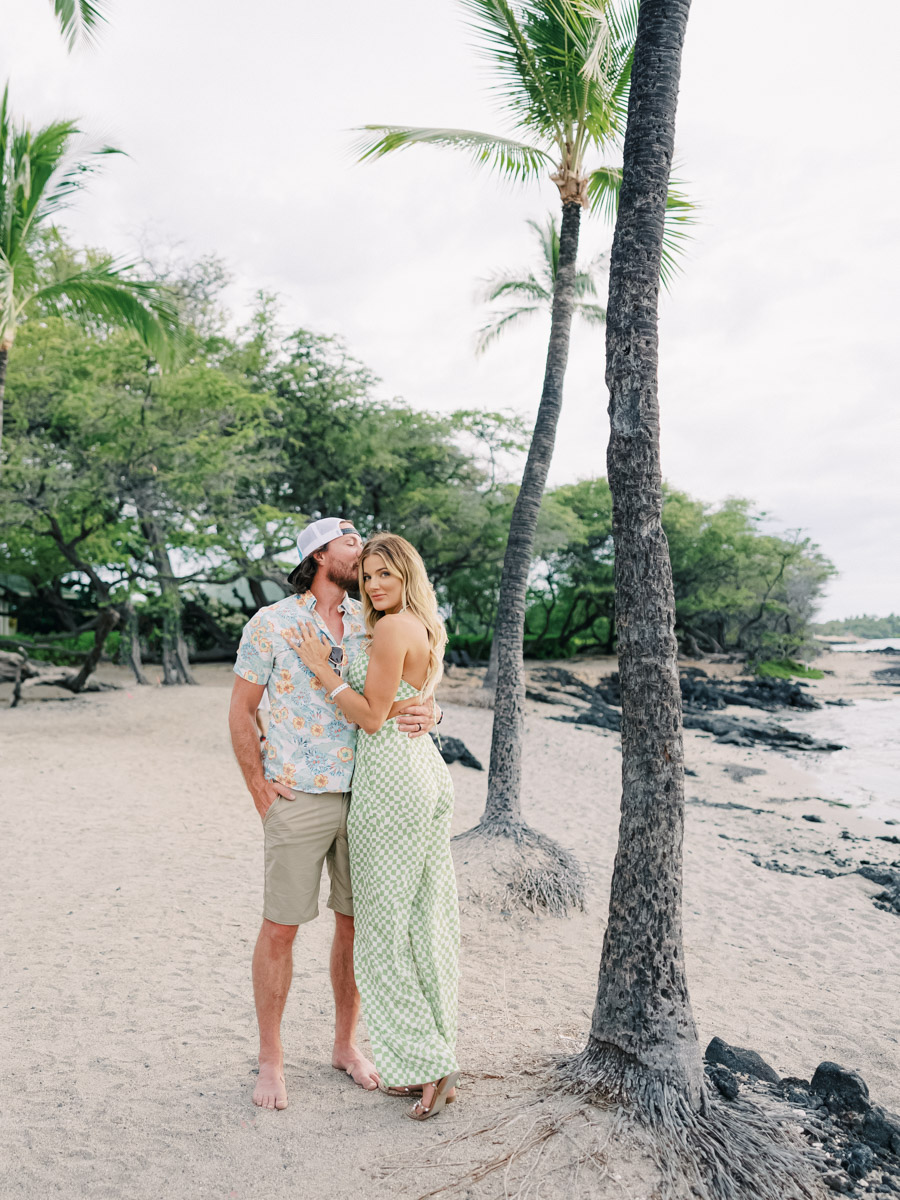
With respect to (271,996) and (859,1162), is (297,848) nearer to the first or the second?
(271,996)

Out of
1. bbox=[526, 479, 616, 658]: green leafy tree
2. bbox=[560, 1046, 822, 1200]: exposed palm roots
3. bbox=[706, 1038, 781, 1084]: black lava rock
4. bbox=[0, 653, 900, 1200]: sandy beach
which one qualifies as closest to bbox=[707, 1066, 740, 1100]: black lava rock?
bbox=[560, 1046, 822, 1200]: exposed palm roots

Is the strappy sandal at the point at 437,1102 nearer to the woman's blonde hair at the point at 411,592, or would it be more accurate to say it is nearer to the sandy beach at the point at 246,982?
the sandy beach at the point at 246,982

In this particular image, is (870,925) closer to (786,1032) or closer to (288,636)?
(786,1032)

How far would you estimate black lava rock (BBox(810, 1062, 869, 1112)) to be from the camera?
335 cm

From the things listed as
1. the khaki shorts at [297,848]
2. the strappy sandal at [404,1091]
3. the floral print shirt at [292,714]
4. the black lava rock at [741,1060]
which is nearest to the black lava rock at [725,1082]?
the black lava rock at [741,1060]

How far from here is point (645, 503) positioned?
10.6 ft

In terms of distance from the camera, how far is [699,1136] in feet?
9.38

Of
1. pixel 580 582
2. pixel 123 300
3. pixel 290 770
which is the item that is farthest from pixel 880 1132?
pixel 580 582

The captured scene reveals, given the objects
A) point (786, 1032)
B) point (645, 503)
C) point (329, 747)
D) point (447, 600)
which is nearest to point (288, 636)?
point (329, 747)

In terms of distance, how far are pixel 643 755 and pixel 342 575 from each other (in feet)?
4.45

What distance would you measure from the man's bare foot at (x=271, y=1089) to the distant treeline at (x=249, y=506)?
40.6 ft

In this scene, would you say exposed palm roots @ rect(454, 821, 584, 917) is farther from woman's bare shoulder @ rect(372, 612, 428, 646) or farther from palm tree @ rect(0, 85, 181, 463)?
palm tree @ rect(0, 85, 181, 463)

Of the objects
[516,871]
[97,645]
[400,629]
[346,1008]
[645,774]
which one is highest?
[400,629]

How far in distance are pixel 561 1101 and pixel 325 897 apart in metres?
3.48
